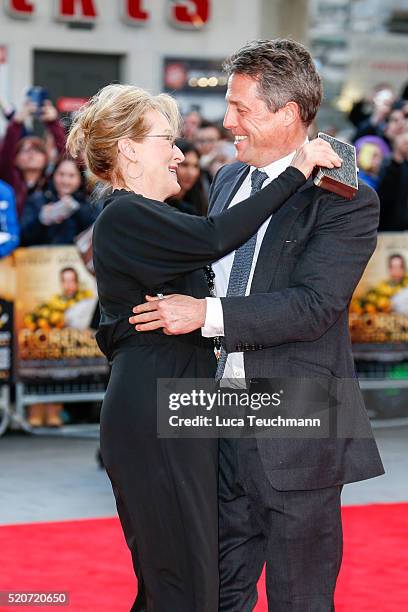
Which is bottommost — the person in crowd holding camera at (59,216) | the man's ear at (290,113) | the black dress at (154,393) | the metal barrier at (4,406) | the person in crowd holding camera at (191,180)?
the metal barrier at (4,406)

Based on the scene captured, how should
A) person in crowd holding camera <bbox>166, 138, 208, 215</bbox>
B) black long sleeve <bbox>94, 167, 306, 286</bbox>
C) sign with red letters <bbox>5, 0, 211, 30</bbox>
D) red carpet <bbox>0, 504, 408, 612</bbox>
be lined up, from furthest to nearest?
sign with red letters <bbox>5, 0, 211, 30</bbox>, person in crowd holding camera <bbox>166, 138, 208, 215</bbox>, red carpet <bbox>0, 504, 408, 612</bbox>, black long sleeve <bbox>94, 167, 306, 286</bbox>

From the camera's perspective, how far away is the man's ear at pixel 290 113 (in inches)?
141

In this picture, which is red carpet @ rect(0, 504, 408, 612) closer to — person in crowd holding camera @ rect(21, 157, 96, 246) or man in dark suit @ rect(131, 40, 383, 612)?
man in dark suit @ rect(131, 40, 383, 612)

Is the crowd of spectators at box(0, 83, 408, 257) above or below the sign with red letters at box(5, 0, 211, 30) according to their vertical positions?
below

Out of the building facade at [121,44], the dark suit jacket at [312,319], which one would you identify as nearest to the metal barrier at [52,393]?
the dark suit jacket at [312,319]

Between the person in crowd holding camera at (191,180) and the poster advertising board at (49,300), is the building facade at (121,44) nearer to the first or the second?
the poster advertising board at (49,300)

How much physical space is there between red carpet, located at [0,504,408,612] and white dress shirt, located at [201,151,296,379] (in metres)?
1.61

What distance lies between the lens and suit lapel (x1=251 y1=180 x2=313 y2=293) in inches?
140

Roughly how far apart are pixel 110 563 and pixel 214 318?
7.74 ft

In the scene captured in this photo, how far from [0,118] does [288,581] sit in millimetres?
10278

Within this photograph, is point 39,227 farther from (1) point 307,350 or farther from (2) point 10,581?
(1) point 307,350

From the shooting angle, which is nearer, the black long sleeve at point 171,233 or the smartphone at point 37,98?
the black long sleeve at point 171,233

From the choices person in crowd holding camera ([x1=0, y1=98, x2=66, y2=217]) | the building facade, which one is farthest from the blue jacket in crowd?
the building facade

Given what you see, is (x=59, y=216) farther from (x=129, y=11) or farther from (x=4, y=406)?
(x=129, y=11)
